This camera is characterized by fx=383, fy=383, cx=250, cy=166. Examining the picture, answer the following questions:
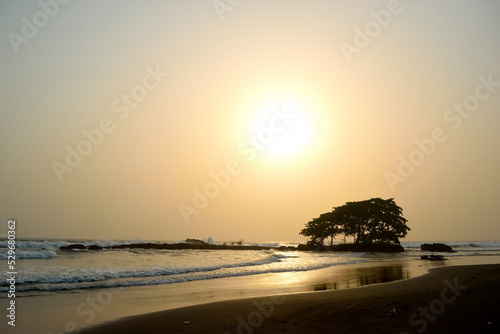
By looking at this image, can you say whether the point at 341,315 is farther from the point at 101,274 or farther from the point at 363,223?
the point at 363,223

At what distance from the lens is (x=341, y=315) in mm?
10250

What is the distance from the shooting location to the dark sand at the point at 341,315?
29.0 ft

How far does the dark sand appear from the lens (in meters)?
8.83

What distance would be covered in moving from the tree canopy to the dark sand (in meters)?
66.5

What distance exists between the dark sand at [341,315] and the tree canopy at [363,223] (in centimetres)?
6654

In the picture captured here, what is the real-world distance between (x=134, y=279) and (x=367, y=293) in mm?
12659

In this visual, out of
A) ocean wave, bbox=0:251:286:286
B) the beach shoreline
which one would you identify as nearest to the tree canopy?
ocean wave, bbox=0:251:286:286

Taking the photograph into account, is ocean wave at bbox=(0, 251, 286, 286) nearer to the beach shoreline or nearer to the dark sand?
the beach shoreline

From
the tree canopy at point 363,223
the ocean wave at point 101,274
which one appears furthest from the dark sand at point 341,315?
the tree canopy at point 363,223

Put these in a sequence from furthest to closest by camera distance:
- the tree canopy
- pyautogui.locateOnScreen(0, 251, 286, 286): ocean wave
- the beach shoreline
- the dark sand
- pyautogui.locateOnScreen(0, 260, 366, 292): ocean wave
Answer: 1. the tree canopy
2. pyautogui.locateOnScreen(0, 251, 286, 286): ocean wave
3. pyautogui.locateOnScreen(0, 260, 366, 292): ocean wave
4. the beach shoreline
5. the dark sand

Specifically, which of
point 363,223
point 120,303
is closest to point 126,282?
point 120,303

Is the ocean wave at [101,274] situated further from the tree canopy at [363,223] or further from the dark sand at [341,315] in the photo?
the tree canopy at [363,223]

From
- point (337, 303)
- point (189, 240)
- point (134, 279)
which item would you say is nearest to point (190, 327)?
point (337, 303)

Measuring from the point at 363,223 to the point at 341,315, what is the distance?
72.5 m
